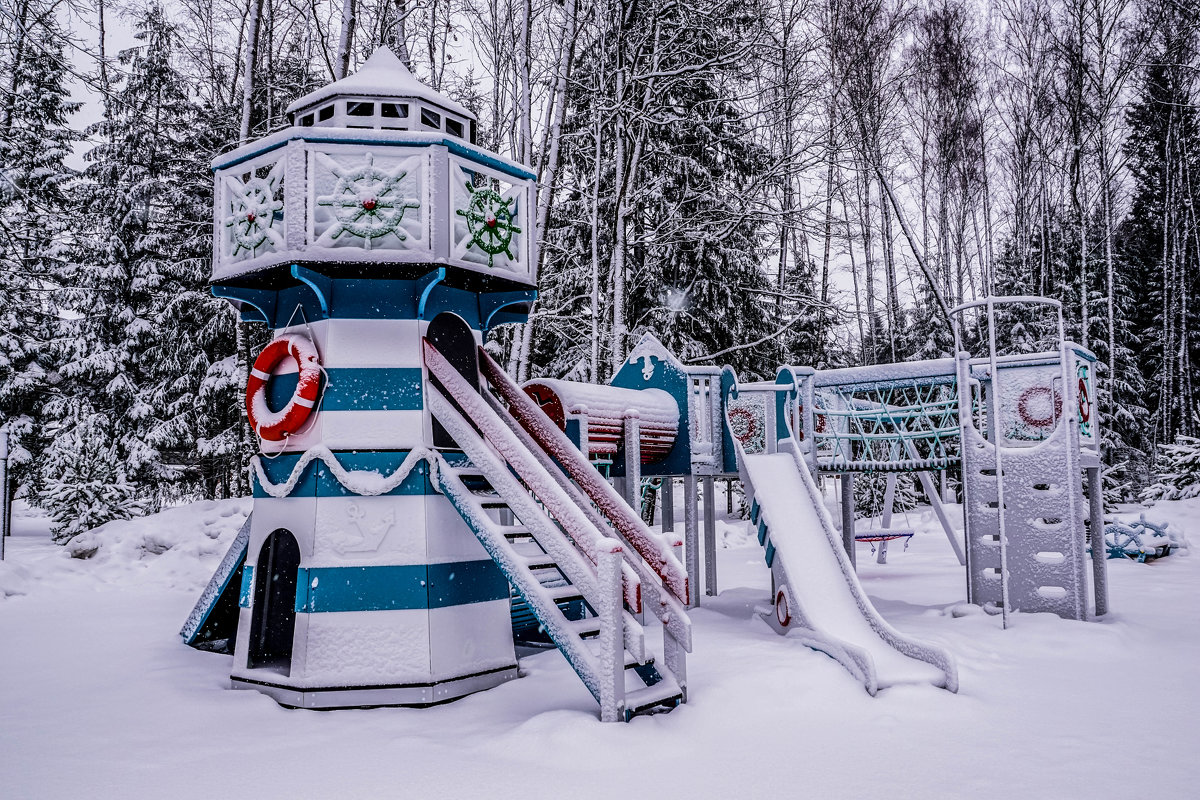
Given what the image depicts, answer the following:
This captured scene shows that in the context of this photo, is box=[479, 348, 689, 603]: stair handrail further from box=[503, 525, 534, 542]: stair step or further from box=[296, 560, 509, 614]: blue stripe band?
box=[296, 560, 509, 614]: blue stripe band

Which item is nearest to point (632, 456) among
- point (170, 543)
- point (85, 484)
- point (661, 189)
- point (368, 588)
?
point (368, 588)

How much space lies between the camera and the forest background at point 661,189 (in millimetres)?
13539

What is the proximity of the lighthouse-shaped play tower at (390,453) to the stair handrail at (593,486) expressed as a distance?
0.06 ft

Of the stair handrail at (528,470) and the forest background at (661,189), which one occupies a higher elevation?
the forest background at (661,189)

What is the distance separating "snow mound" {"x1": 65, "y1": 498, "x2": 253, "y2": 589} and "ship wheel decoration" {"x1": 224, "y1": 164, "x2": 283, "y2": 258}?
6641mm

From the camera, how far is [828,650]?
6000 mm

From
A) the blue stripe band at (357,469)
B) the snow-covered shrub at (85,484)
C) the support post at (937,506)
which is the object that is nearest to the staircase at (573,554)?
the blue stripe band at (357,469)

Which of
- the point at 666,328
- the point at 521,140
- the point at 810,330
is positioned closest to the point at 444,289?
the point at 521,140

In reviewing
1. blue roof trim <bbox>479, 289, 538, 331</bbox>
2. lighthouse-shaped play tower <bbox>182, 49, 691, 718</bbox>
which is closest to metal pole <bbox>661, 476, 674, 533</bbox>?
blue roof trim <bbox>479, 289, 538, 331</bbox>

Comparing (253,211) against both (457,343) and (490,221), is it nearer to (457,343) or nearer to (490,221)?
(490,221)

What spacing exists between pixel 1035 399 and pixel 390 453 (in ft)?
20.9

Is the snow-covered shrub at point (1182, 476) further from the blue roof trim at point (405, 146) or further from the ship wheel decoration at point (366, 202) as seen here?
the ship wheel decoration at point (366, 202)

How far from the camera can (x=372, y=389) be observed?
564cm

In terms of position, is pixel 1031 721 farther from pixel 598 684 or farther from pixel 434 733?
pixel 434 733
